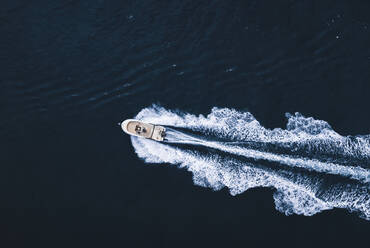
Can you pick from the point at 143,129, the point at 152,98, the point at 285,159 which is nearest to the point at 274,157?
the point at 285,159

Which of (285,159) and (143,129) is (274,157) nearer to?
(285,159)

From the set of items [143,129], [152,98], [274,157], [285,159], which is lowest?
[285,159]

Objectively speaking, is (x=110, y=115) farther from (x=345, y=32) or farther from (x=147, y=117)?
(x=345, y=32)

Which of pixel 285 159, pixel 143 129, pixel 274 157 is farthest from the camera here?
pixel 143 129

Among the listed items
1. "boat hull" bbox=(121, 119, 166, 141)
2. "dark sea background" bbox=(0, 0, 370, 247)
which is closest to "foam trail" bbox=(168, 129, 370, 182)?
"boat hull" bbox=(121, 119, 166, 141)

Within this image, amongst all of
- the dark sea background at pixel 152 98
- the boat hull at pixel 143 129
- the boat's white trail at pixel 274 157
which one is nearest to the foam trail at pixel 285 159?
the boat's white trail at pixel 274 157

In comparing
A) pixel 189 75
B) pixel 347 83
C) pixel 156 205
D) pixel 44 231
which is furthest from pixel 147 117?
pixel 347 83

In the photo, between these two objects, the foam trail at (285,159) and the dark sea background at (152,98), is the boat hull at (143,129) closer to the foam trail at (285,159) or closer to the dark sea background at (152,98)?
the dark sea background at (152,98)
